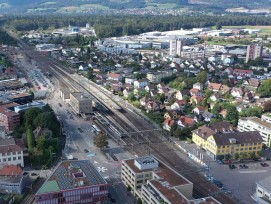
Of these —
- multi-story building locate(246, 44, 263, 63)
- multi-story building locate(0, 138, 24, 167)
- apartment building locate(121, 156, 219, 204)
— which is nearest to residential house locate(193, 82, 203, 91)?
multi-story building locate(246, 44, 263, 63)

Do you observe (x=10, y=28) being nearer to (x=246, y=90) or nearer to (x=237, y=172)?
(x=246, y=90)

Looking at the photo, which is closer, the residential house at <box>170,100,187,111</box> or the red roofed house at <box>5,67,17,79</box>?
the residential house at <box>170,100,187,111</box>

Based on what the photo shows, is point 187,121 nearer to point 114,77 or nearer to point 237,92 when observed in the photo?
point 237,92

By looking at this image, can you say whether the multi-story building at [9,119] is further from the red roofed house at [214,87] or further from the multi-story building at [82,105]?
the red roofed house at [214,87]

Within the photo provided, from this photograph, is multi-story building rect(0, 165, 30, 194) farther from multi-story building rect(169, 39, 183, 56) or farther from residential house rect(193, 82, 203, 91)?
multi-story building rect(169, 39, 183, 56)

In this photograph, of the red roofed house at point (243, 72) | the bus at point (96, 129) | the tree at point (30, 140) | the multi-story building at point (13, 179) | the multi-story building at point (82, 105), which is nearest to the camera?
the multi-story building at point (13, 179)

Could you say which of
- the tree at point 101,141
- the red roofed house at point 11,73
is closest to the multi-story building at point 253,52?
the red roofed house at point 11,73

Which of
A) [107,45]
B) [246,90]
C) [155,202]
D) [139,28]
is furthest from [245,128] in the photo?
[139,28]
